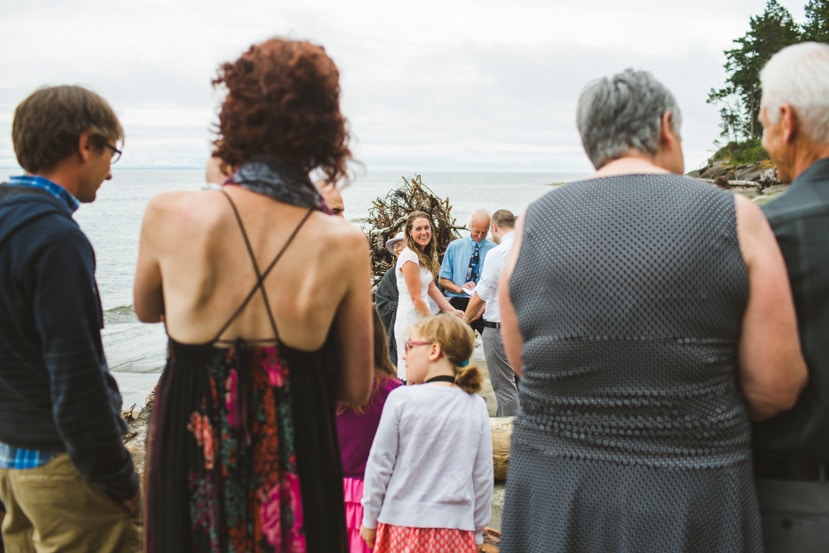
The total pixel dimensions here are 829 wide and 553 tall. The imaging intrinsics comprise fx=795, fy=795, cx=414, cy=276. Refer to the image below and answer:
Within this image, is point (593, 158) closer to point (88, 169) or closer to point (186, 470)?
point (186, 470)

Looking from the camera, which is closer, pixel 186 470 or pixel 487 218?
pixel 186 470

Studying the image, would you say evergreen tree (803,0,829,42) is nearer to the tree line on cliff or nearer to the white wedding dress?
the tree line on cliff

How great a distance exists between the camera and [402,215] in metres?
12.0

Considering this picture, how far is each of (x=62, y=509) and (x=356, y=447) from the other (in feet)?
5.17

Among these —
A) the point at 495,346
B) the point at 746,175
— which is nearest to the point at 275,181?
the point at 495,346

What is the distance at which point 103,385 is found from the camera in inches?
93.4

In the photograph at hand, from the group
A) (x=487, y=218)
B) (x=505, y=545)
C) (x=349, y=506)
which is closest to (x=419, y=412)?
(x=349, y=506)

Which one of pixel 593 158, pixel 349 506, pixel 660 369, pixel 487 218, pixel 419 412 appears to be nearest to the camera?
pixel 660 369

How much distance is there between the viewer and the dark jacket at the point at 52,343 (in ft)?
7.49

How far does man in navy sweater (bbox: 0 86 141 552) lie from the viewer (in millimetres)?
2291

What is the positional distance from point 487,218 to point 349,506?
5.80 metres

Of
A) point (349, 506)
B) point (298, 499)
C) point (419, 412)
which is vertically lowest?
point (349, 506)

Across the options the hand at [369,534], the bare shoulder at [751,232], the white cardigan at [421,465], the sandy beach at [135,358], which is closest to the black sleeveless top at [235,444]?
the bare shoulder at [751,232]

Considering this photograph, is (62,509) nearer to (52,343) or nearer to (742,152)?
(52,343)
